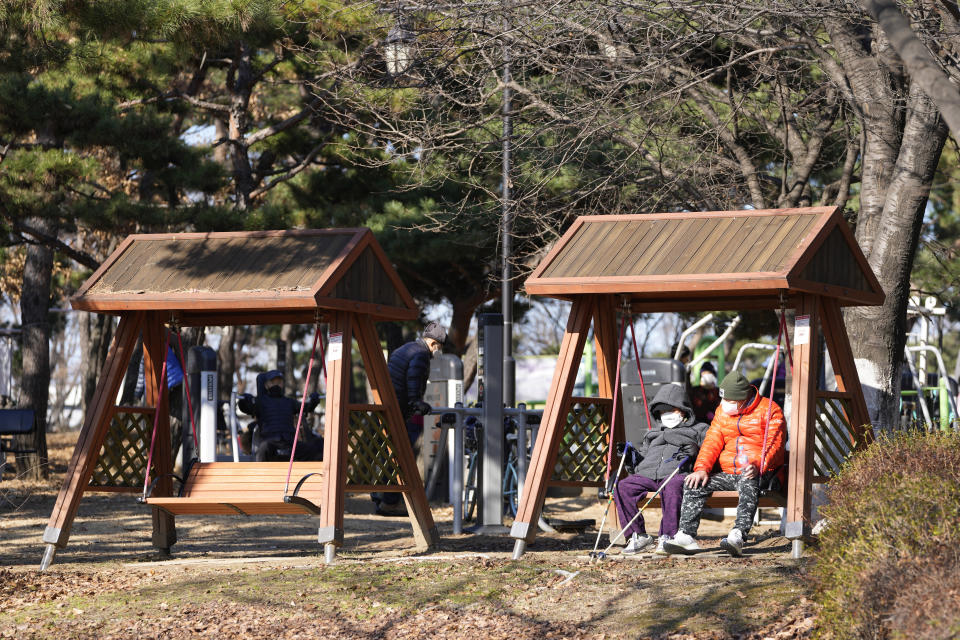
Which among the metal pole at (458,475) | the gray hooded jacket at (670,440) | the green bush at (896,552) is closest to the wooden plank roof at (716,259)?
the gray hooded jacket at (670,440)

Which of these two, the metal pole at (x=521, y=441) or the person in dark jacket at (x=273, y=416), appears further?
the person in dark jacket at (x=273, y=416)

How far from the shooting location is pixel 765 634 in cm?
552

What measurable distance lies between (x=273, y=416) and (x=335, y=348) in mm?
3076

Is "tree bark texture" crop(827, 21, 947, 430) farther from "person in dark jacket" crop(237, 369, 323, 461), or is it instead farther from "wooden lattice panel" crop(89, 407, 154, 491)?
"wooden lattice panel" crop(89, 407, 154, 491)

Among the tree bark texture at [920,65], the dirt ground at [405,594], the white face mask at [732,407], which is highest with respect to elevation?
the tree bark texture at [920,65]

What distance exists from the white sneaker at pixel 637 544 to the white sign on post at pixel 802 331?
5.35ft

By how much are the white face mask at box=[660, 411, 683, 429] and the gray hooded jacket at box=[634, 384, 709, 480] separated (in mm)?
24

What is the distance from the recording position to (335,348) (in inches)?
331

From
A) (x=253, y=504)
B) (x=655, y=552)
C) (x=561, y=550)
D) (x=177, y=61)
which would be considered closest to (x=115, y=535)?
(x=253, y=504)

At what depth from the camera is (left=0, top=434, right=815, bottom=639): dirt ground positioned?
19.5 ft

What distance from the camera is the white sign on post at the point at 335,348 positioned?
8391 mm

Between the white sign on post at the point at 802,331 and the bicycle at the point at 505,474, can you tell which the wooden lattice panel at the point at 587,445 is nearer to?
the white sign on post at the point at 802,331

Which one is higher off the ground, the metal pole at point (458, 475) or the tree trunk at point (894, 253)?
the tree trunk at point (894, 253)

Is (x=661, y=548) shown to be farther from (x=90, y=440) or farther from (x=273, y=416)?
(x=273, y=416)
